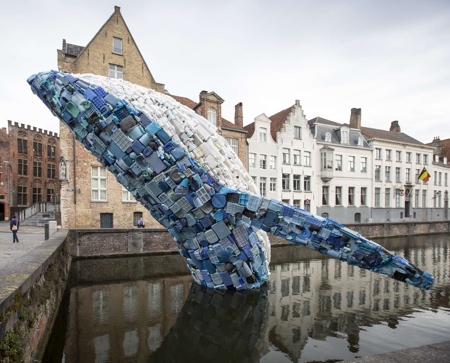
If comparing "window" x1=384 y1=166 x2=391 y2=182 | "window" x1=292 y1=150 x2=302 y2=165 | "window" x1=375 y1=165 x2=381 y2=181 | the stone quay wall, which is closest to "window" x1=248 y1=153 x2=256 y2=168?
"window" x1=292 y1=150 x2=302 y2=165

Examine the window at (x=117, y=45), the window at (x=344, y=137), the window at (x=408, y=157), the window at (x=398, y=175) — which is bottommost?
the window at (x=398, y=175)

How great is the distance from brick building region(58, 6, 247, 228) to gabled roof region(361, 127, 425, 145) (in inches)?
1063

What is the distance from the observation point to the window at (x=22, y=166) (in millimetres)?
35316


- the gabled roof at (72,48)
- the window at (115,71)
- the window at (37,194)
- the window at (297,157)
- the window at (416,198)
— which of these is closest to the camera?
the window at (115,71)

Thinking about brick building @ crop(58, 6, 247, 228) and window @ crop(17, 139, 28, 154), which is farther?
window @ crop(17, 139, 28, 154)

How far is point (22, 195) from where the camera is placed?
3566 cm

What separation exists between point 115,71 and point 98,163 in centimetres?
699

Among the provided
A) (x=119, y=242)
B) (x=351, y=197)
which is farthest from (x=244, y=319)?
(x=351, y=197)

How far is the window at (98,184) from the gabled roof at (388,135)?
30.9m

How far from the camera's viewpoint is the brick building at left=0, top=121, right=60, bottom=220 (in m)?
33.4

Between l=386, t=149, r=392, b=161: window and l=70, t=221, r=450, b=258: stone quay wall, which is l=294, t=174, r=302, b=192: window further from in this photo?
l=70, t=221, r=450, b=258: stone quay wall

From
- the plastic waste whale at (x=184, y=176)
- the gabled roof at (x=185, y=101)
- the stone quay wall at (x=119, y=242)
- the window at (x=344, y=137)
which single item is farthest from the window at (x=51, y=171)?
the window at (x=344, y=137)

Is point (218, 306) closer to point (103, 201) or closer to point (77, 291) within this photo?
point (77, 291)

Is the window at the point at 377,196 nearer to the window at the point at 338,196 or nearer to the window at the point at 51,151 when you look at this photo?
the window at the point at 338,196
